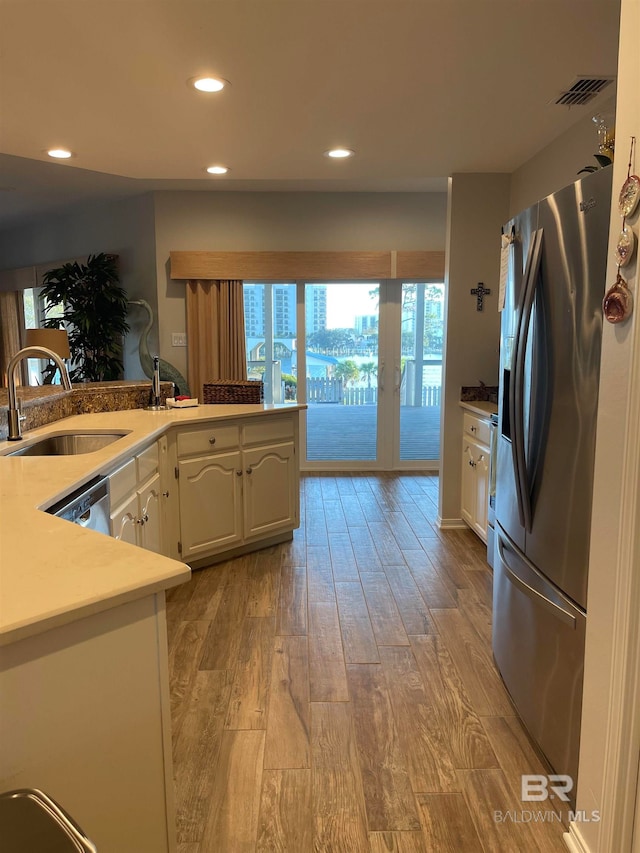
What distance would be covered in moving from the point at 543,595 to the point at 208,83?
2.37m

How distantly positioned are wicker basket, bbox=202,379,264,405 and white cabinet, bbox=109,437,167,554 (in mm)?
948

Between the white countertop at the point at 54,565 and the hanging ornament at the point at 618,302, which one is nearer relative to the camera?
the white countertop at the point at 54,565

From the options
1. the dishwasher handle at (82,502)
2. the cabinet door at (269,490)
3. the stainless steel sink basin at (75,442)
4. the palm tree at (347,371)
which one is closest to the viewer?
the dishwasher handle at (82,502)

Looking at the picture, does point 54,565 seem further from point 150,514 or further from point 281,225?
point 281,225

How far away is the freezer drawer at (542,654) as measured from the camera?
1635mm

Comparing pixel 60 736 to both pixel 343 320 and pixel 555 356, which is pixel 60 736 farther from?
pixel 343 320

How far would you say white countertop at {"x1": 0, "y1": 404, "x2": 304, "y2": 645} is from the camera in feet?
3.11

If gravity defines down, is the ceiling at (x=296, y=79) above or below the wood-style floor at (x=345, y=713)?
above

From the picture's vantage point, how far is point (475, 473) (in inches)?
146

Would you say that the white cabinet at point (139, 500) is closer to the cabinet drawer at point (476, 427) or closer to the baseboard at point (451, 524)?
the cabinet drawer at point (476, 427)

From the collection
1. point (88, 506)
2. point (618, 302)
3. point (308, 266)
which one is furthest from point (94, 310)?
point (618, 302)

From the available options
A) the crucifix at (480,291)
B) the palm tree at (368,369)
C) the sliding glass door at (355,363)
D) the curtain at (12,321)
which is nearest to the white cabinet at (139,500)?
the crucifix at (480,291)

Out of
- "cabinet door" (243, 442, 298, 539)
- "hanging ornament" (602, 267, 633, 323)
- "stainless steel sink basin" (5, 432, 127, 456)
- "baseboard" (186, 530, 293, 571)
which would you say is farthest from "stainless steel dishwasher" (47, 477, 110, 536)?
"hanging ornament" (602, 267, 633, 323)

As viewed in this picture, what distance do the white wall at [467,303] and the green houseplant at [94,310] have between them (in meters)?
3.22
